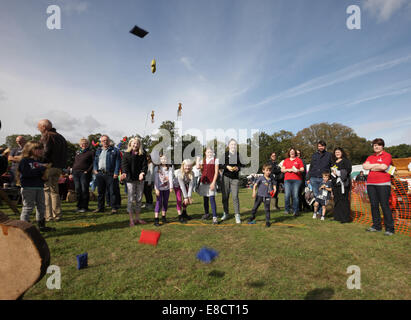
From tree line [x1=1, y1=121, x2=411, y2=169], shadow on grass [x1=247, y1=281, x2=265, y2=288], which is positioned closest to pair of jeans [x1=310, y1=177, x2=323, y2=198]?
shadow on grass [x1=247, y1=281, x2=265, y2=288]

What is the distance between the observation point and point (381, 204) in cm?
512

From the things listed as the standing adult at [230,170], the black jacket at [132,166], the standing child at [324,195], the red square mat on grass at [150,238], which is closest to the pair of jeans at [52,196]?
the black jacket at [132,166]

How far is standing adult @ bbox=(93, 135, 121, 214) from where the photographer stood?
678 cm

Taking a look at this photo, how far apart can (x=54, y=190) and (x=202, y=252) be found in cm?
472

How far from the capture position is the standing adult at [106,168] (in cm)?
678

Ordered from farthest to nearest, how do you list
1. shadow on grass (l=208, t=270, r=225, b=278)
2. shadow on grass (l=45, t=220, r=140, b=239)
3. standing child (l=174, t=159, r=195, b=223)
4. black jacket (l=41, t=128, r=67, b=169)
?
standing child (l=174, t=159, r=195, b=223)
black jacket (l=41, t=128, r=67, b=169)
shadow on grass (l=45, t=220, r=140, b=239)
shadow on grass (l=208, t=270, r=225, b=278)

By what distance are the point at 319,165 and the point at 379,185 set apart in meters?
1.91

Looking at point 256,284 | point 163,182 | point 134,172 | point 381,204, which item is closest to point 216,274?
point 256,284

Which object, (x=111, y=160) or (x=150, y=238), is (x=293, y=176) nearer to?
(x=150, y=238)

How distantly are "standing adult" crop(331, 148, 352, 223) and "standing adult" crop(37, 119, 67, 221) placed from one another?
805 centimetres

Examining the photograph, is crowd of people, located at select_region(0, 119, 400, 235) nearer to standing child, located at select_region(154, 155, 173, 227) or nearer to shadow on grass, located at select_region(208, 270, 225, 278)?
standing child, located at select_region(154, 155, 173, 227)

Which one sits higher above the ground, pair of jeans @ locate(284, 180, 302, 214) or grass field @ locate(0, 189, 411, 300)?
pair of jeans @ locate(284, 180, 302, 214)

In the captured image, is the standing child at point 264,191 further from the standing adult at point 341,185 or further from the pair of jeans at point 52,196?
the pair of jeans at point 52,196

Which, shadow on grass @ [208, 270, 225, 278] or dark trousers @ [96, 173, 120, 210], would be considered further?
dark trousers @ [96, 173, 120, 210]
